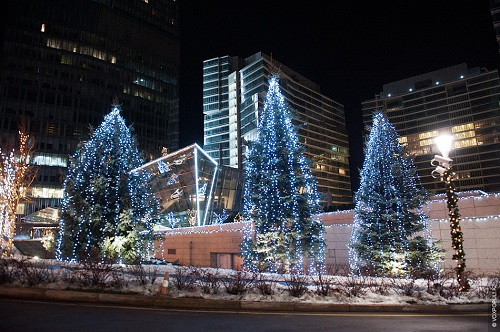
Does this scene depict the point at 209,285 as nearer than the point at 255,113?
Yes

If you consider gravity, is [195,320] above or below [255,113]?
below

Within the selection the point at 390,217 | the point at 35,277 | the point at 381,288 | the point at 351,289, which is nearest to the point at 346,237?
the point at 390,217

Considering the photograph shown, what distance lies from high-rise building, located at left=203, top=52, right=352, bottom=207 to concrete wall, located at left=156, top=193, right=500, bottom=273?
77094 mm

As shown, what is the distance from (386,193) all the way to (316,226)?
439 centimetres

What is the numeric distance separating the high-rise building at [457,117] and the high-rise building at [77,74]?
82191 millimetres


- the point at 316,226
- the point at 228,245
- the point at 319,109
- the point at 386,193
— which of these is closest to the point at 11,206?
the point at 228,245

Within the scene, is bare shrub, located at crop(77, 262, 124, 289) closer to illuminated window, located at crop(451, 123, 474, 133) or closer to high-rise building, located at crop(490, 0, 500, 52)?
high-rise building, located at crop(490, 0, 500, 52)

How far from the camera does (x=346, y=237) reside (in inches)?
928

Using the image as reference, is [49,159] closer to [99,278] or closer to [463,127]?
[99,278]

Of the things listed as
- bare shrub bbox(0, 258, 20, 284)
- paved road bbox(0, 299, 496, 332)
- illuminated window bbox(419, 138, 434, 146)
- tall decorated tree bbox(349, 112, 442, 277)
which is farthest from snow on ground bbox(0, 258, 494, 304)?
illuminated window bbox(419, 138, 434, 146)

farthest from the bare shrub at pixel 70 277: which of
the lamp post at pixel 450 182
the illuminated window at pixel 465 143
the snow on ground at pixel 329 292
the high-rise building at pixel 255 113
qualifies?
the illuminated window at pixel 465 143

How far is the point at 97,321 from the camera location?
782cm

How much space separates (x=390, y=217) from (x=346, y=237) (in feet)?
16.5

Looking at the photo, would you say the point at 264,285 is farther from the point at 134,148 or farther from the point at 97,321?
the point at 134,148
